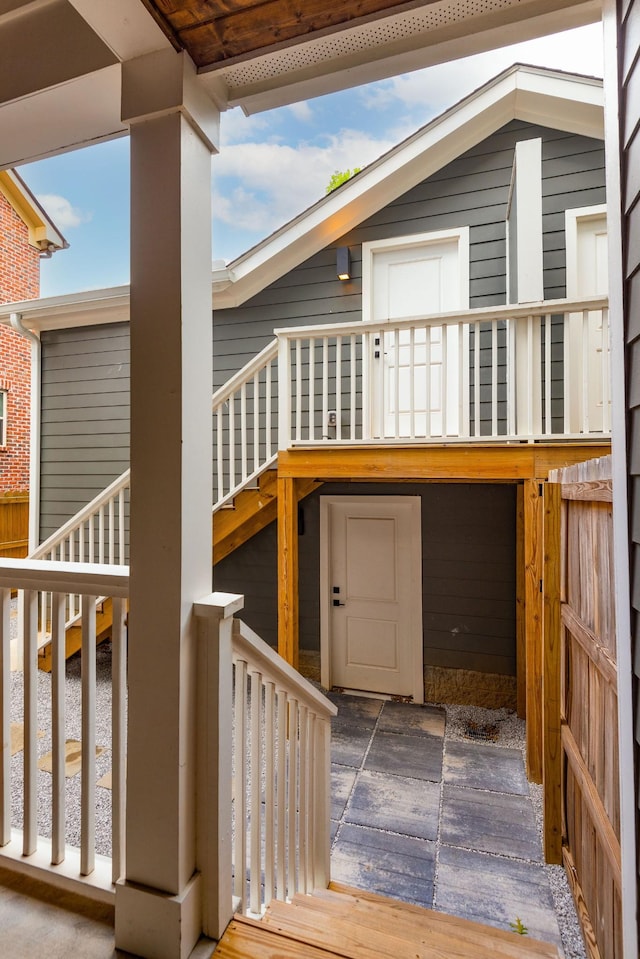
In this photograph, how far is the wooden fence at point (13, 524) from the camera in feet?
23.4

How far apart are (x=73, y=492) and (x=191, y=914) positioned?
496cm

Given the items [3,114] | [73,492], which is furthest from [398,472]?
[73,492]

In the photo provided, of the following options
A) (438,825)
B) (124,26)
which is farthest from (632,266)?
(438,825)

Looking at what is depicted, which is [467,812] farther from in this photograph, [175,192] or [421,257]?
[421,257]

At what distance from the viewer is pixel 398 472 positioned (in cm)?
324

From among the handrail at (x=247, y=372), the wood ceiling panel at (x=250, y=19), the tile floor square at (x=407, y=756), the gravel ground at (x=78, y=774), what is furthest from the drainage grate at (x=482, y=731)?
the wood ceiling panel at (x=250, y=19)

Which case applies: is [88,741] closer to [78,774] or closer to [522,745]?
[78,774]

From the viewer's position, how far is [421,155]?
3.98 meters

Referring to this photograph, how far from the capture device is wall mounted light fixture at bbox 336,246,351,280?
4.27 meters

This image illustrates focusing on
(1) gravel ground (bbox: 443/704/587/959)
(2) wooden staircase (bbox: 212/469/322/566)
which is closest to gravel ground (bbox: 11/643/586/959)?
(1) gravel ground (bbox: 443/704/587/959)

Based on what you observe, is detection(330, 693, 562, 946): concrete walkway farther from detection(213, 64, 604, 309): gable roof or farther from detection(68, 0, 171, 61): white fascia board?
detection(213, 64, 604, 309): gable roof

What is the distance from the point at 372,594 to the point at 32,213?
7.93m

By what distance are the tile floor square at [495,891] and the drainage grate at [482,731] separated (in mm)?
1191

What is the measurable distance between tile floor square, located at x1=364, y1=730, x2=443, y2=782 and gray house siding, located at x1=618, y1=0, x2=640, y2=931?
8.18 feet
